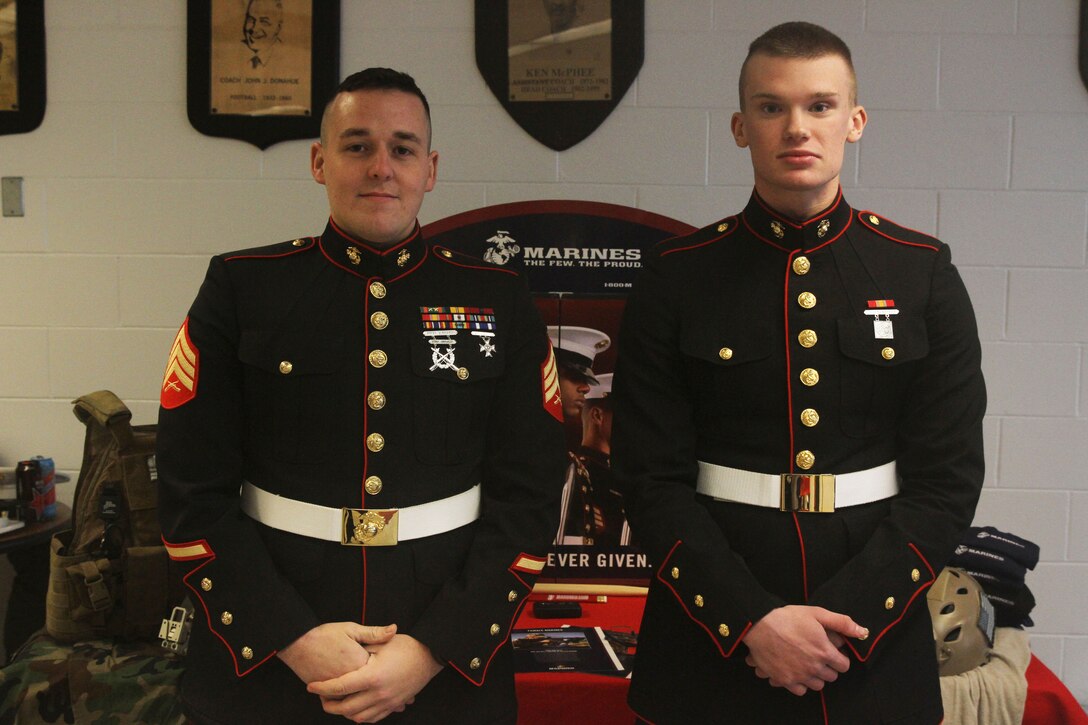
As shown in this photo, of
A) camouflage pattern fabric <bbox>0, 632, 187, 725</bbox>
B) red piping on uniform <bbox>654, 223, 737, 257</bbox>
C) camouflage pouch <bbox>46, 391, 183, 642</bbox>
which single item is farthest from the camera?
camouflage pouch <bbox>46, 391, 183, 642</bbox>

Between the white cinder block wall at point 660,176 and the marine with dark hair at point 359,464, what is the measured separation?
995 millimetres

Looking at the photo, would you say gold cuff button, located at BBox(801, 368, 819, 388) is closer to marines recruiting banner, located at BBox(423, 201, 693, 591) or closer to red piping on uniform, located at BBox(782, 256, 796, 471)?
red piping on uniform, located at BBox(782, 256, 796, 471)

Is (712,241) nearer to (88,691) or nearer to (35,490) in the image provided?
(88,691)

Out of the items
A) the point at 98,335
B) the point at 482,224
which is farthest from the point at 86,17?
the point at 482,224

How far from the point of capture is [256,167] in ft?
7.65

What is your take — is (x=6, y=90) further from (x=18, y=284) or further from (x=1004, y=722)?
(x=1004, y=722)

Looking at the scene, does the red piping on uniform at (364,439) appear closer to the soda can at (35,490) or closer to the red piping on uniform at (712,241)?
the red piping on uniform at (712,241)

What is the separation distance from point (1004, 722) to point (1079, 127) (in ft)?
4.89

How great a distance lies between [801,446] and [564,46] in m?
1.37

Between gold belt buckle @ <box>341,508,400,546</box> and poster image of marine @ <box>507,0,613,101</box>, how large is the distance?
135 centimetres

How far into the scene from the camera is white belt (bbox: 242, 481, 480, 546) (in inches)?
51.0

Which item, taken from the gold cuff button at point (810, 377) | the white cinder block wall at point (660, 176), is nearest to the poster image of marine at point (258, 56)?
the white cinder block wall at point (660, 176)

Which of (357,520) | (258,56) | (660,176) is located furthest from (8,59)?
(357,520)

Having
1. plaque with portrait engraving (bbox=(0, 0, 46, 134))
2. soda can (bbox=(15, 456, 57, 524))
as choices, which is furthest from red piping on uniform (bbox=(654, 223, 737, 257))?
plaque with portrait engraving (bbox=(0, 0, 46, 134))
